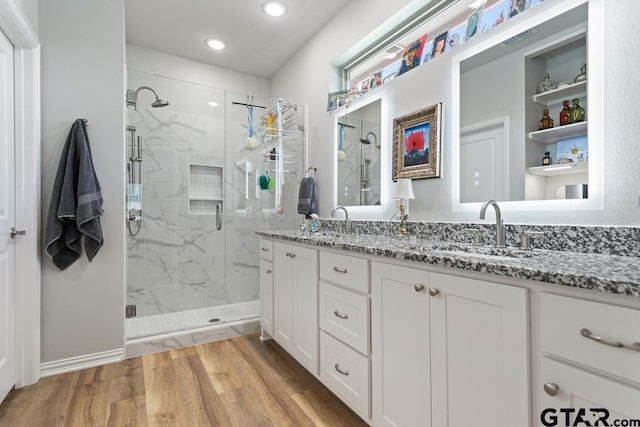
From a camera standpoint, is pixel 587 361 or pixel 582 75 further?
pixel 582 75

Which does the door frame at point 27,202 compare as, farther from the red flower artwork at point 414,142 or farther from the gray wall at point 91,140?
the red flower artwork at point 414,142

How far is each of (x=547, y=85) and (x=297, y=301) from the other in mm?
1722

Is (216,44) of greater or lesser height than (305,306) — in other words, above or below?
above

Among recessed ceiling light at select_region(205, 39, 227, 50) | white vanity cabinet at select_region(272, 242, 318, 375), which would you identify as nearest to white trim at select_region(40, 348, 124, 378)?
white vanity cabinet at select_region(272, 242, 318, 375)

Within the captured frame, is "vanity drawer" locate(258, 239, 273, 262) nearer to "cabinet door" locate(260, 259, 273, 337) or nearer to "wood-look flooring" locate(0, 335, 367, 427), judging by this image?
"cabinet door" locate(260, 259, 273, 337)

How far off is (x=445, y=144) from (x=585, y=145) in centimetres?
66

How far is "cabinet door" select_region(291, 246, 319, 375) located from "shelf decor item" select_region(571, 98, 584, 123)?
4.39ft

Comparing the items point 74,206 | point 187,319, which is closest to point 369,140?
point 74,206

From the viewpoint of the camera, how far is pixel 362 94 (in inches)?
96.9

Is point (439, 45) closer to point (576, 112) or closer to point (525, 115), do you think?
point (525, 115)

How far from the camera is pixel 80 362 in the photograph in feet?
6.77

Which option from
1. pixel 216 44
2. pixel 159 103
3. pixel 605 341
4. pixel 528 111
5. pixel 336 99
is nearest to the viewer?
pixel 605 341

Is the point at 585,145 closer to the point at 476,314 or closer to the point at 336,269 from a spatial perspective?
the point at 476,314

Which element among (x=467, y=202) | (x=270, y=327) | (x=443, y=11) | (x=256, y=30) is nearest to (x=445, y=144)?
(x=467, y=202)
